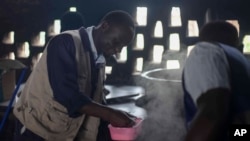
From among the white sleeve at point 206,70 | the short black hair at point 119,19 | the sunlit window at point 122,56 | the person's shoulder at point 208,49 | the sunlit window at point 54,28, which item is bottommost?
the sunlit window at point 122,56

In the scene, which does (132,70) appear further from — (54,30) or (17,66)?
(17,66)

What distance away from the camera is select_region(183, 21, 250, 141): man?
1552 millimetres

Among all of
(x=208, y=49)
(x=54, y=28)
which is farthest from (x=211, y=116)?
(x=54, y=28)

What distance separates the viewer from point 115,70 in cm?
548

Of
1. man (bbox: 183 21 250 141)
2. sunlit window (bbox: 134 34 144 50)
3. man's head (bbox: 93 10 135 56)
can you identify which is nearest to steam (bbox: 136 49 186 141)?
man's head (bbox: 93 10 135 56)

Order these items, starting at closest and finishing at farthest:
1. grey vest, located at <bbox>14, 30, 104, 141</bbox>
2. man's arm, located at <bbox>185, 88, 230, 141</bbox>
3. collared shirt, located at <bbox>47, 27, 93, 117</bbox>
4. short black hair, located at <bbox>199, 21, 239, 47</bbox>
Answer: man's arm, located at <bbox>185, 88, 230, 141</bbox>
short black hair, located at <bbox>199, 21, 239, 47</bbox>
collared shirt, located at <bbox>47, 27, 93, 117</bbox>
grey vest, located at <bbox>14, 30, 104, 141</bbox>

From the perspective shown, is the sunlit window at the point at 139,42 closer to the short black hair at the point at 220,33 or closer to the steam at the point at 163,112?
the steam at the point at 163,112

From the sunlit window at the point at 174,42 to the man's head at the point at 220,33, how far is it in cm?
318

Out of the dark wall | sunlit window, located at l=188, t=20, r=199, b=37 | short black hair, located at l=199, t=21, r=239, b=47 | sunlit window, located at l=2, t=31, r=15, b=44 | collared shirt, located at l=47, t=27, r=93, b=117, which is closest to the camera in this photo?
short black hair, located at l=199, t=21, r=239, b=47

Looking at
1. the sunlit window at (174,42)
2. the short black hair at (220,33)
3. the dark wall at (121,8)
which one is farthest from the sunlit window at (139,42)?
the short black hair at (220,33)

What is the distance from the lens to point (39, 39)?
5707mm

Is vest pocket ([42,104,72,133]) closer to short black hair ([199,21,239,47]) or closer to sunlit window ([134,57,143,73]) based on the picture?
short black hair ([199,21,239,47])

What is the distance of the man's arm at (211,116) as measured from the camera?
5.06ft

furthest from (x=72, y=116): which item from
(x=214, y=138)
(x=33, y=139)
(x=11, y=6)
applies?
(x=11, y=6)
